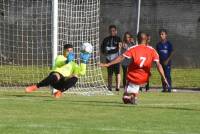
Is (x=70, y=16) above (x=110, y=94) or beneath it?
above

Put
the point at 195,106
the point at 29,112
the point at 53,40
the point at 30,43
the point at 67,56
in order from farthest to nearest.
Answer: the point at 30,43
the point at 53,40
the point at 67,56
the point at 195,106
the point at 29,112

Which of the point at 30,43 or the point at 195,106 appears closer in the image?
the point at 195,106

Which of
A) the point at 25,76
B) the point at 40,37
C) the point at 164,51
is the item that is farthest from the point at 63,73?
the point at 40,37

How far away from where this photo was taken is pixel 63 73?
1677 centimetres

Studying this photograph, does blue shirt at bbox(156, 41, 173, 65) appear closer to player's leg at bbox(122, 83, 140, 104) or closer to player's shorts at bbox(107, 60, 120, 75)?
player's shorts at bbox(107, 60, 120, 75)

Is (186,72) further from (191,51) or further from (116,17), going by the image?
(116,17)

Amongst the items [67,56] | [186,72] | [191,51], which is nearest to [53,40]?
[67,56]

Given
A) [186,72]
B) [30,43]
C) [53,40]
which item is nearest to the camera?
[53,40]

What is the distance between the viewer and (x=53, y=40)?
17.9m

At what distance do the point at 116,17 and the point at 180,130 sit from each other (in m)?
23.2

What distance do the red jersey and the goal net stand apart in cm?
362

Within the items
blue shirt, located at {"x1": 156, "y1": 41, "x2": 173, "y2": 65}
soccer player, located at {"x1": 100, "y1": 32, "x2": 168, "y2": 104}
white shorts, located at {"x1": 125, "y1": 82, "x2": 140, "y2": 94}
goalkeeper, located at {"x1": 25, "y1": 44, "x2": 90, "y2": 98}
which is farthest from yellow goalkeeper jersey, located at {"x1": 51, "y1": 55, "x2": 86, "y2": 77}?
blue shirt, located at {"x1": 156, "y1": 41, "x2": 173, "y2": 65}

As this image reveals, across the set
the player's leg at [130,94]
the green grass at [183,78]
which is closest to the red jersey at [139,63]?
the player's leg at [130,94]

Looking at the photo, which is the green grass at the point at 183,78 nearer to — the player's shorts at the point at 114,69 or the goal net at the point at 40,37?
the player's shorts at the point at 114,69
